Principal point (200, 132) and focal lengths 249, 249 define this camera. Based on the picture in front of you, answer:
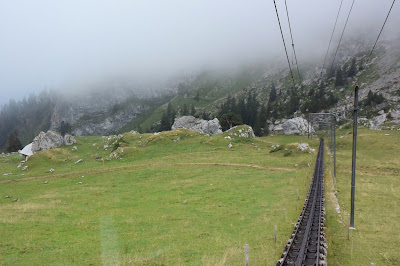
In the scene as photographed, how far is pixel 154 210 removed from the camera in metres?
32.5

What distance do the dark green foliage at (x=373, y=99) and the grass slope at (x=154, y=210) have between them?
11603 cm

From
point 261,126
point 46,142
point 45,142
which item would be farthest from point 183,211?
point 261,126

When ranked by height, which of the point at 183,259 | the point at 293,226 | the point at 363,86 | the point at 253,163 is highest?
the point at 363,86

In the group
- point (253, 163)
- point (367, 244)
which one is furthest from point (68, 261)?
point (253, 163)

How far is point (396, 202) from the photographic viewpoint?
114ft

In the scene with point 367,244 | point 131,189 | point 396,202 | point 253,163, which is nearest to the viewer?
point 367,244

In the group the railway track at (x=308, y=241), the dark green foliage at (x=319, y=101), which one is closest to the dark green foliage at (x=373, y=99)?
the dark green foliage at (x=319, y=101)

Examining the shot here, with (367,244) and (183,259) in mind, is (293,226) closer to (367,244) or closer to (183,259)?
(367,244)

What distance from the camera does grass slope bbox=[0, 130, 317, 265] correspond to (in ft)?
65.3

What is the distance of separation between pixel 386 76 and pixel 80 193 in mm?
208449

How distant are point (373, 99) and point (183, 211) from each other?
555 feet

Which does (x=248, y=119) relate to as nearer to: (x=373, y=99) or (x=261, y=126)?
(x=261, y=126)

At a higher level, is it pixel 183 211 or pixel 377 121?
pixel 183 211

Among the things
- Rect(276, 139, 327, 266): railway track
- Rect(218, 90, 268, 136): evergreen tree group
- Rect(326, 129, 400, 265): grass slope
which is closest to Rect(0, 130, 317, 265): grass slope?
Rect(276, 139, 327, 266): railway track
